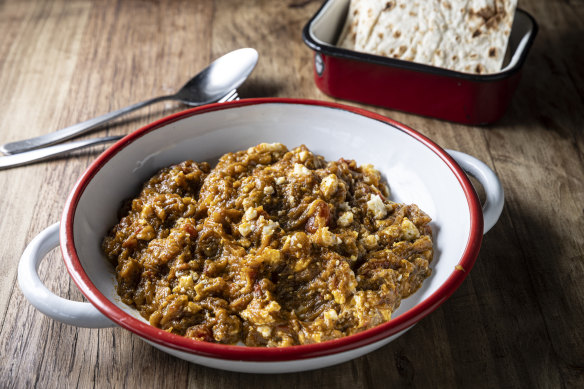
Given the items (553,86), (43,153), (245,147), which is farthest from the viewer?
(553,86)

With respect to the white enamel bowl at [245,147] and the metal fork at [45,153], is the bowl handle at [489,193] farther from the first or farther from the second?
the metal fork at [45,153]

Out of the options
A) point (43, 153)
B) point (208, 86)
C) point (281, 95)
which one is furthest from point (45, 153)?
point (281, 95)

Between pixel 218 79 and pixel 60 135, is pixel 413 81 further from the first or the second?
pixel 60 135

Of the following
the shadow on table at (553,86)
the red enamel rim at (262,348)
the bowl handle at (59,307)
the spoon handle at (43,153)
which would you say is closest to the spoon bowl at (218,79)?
the spoon handle at (43,153)

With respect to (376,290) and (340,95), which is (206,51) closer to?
(340,95)

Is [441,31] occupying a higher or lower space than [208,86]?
higher

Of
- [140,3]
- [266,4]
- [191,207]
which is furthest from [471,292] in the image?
[140,3]
